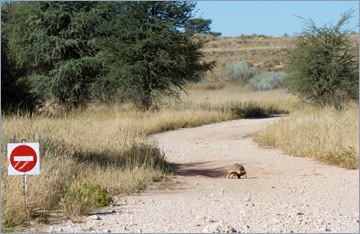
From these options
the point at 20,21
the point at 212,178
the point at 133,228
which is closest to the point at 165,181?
the point at 212,178

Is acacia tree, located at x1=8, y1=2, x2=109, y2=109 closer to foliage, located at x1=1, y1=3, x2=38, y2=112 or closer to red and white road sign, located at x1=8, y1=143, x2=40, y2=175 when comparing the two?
foliage, located at x1=1, y1=3, x2=38, y2=112

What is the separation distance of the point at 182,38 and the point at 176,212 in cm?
1683

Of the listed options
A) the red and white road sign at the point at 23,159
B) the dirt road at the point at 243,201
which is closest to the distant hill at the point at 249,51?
the dirt road at the point at 243,201

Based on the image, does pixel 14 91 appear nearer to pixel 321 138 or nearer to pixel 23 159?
pixel 321 138

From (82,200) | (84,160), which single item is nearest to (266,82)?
(84,160)

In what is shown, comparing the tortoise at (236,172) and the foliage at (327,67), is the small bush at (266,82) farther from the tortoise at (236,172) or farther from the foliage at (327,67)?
the tortoise at (236,172)

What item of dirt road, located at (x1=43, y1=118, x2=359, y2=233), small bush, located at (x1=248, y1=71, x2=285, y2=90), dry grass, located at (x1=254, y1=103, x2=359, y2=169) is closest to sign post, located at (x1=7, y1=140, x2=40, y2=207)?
dirt road, located at (x1=43, y1=118, x2=359, y2=233)

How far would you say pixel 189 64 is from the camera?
922 inches

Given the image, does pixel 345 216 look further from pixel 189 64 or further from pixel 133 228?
pixel 189 64

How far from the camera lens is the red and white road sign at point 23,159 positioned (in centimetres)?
632

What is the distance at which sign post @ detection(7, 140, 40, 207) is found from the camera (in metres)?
6.32

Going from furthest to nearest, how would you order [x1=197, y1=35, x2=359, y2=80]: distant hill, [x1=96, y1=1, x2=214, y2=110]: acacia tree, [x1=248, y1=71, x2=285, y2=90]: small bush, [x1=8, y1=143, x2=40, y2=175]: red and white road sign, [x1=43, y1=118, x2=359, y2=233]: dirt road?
[x1=197, y1=35, x2=359, y2=80]: distant hill → [x1=248, y1=71, x2=285, y2=90]: small bush → [x1=96, y1=1, x2=214, y2=110]: acacia tree → [x1=8, y1=143, x2=40, y2=175]: red and white road sign → [x1=43, y1=118, x2=359, y2=233]: dirt road

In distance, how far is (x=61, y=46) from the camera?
23391 millimetres

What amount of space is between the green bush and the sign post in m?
0.54
